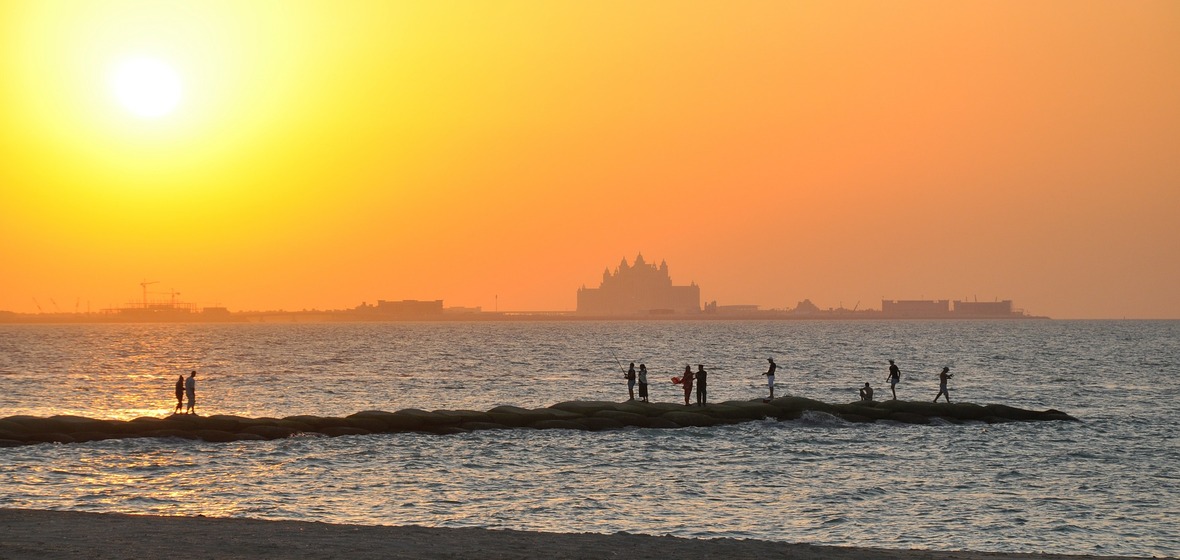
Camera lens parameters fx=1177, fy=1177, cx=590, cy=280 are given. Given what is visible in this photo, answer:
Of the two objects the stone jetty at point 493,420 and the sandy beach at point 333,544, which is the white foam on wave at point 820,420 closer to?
the stone jetty at point 493,420

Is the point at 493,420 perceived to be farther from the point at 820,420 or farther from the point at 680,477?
the point at 680,477

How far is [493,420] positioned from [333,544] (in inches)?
957

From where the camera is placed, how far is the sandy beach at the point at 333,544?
51.6 ft

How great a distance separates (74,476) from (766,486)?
654 inches

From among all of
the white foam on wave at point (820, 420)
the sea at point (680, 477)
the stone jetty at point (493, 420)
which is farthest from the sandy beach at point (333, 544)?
the white foam on wave at point (820, 420)

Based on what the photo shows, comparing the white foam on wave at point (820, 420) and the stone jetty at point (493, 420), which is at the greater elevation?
the stone jetty at point (493, 420)

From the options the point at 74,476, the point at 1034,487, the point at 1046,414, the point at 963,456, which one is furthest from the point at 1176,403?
the point at 74,476

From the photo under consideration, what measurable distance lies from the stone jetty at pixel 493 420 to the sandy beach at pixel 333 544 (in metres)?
18.5

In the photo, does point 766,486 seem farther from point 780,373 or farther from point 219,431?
point 780,373

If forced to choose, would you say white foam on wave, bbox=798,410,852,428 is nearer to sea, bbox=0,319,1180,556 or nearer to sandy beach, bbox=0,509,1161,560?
sea, bbox=0,319,1180,556

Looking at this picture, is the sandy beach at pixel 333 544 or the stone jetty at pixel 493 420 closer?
the sandy beach at pixel 333 544

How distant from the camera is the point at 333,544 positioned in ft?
54.2

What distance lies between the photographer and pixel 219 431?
36781 millimetres

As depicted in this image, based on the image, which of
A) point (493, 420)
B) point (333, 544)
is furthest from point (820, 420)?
point (333, 544)
